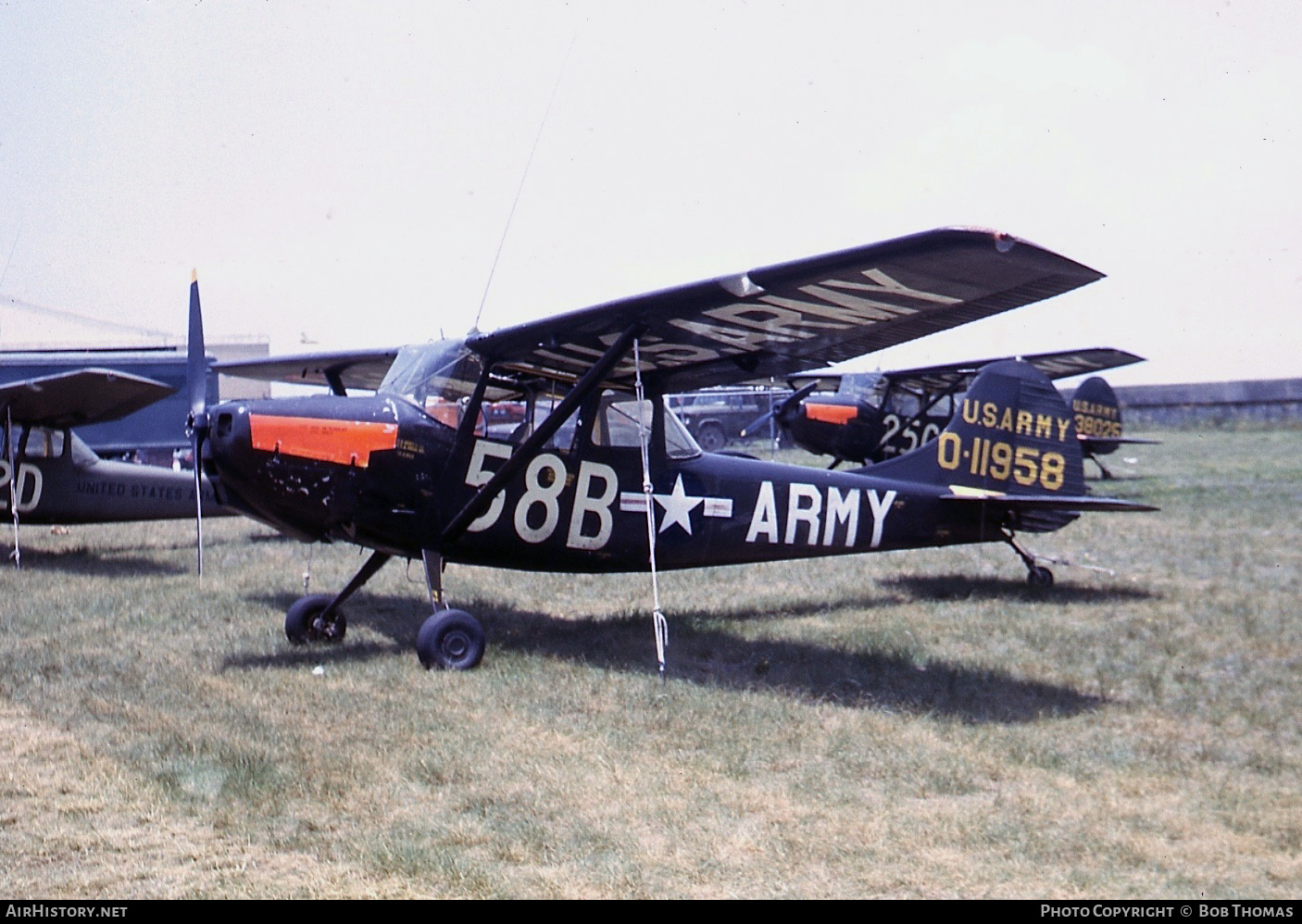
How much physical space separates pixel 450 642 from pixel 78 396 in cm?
884

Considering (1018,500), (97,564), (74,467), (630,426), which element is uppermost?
(630,426)

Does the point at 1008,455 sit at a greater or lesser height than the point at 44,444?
greater

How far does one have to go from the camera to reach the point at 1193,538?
532 inches

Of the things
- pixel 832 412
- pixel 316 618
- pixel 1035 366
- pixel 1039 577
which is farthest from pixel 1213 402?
pixel 316 618

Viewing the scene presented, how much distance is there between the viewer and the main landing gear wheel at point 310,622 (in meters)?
8.35

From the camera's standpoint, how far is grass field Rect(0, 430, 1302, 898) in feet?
13.1

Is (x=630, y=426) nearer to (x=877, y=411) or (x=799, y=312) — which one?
(x=799, y=312)

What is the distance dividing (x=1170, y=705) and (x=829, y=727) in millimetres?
2132

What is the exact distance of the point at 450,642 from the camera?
738 centimetres

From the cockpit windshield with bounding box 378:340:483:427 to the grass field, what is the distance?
6.01 ft

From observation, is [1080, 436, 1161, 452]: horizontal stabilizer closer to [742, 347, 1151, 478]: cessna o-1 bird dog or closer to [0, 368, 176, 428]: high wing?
[742, 347, 1151, 478]: cessna o-1 bird dog

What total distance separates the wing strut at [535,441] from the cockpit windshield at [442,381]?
61cm

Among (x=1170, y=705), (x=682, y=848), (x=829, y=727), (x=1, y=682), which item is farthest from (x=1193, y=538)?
(x=1, y=682)

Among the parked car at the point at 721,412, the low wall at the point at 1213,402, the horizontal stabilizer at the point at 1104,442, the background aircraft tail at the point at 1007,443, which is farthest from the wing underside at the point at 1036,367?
the low wall at the point at 1213,402
